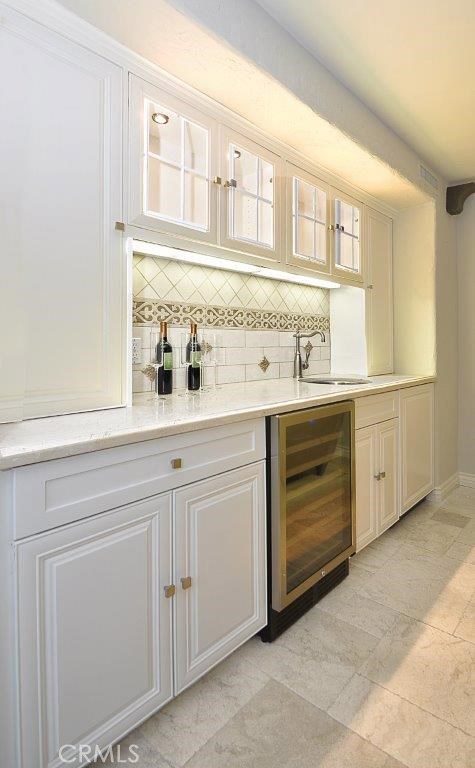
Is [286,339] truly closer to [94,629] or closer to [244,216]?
[244,216]

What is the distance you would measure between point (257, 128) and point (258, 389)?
1.27 m

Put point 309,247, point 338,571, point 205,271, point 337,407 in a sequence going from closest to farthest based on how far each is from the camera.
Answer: point 337,407, point 338,571, point 205,271, point 309,247

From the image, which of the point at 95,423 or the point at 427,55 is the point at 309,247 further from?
the point at 95,423

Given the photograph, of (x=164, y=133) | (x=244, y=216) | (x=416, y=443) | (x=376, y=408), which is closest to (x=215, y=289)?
(x=244, y=216)

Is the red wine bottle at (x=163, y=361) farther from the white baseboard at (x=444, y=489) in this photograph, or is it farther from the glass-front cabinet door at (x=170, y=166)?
the white baseboard at (x=444, y=489)

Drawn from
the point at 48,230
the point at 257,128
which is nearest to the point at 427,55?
the point at 257,128

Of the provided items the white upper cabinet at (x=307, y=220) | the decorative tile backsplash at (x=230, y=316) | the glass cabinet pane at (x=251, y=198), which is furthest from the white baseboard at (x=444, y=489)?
the glass cabinet pane at (x=251, y=198)

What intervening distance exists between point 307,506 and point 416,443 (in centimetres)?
145

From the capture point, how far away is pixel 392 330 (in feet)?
11.2

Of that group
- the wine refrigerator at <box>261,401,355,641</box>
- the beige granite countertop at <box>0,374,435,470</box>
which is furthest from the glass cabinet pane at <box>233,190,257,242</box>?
the wine refrigerator at <box>261,401,355,641</box>

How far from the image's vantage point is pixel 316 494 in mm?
1888

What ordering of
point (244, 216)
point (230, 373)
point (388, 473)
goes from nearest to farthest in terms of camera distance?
point (244, 216) < point (230, 373) < point (388, 473)

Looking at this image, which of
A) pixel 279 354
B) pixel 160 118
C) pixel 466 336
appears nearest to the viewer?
pixel 160 118

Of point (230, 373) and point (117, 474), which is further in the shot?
point (230, 373)
